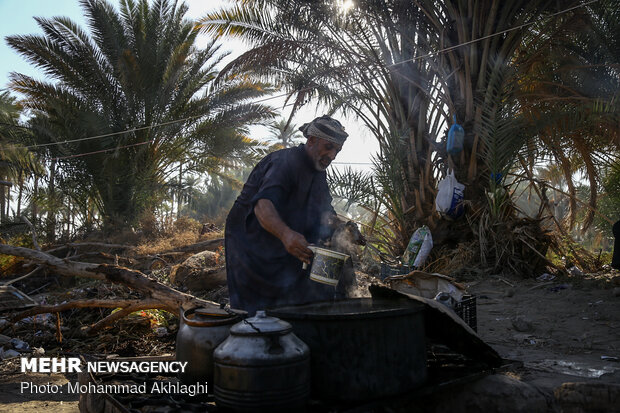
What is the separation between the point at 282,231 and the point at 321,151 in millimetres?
677

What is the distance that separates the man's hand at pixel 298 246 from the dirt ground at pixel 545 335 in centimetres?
135

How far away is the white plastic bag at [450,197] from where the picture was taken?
679 centimetres

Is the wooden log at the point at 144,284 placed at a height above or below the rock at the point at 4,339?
above

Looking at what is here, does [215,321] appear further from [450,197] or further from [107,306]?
[450,197]

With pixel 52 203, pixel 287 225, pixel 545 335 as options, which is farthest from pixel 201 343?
pixel 52 203

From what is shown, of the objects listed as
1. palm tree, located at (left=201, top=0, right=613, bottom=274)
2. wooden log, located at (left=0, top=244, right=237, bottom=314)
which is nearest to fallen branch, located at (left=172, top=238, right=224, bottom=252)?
palm tree, located at (left=201, top=0, right=613, bottom=274)

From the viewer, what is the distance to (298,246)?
235 cm

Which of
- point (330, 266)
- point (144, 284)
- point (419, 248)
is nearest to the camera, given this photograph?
point (330, 266)

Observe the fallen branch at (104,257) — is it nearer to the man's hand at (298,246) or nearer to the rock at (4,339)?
→ the rock at (4,339)

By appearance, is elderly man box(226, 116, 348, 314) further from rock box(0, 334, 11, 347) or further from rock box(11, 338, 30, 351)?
rock box(0, 334, 11, 347)

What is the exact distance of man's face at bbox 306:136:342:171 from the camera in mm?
2877

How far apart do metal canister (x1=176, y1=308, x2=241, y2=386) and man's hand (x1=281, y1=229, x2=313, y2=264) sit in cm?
43

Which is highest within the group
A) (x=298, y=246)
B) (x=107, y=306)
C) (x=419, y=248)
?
(x=298, y=246)

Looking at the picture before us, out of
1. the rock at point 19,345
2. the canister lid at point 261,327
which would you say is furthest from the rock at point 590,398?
the rock at point 19,345
